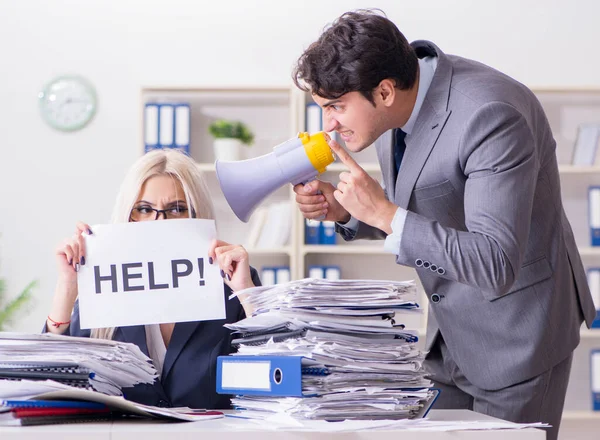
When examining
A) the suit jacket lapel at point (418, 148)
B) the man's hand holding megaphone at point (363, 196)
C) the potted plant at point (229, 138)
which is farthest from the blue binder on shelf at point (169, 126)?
the man's hand holding megaphone at point (363, 196)

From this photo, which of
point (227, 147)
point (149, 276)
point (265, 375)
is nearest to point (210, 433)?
point (265, 375)

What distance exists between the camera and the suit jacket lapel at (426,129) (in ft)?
5.56

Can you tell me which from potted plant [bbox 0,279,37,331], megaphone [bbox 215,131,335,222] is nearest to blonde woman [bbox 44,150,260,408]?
megaphone [bbox 215,131,335,222]

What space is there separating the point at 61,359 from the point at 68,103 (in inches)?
146

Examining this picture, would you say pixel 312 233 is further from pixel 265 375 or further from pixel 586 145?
pixel 265 375

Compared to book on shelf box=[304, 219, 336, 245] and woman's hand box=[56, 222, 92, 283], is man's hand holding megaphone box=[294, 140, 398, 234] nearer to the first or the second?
woman's hand box=[56, 222, 92, 283]

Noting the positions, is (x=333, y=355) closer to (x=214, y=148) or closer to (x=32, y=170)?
(x=214, y=148)

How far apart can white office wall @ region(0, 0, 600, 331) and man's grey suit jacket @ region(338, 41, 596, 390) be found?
2902 mm

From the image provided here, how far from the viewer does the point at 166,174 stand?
80.0 inches

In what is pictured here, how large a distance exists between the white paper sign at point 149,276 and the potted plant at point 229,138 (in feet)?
8.89

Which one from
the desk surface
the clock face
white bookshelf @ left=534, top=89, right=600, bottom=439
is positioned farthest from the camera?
the clock face

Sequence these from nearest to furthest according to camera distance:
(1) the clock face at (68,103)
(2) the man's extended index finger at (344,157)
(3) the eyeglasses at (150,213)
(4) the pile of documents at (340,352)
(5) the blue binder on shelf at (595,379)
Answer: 1. (4) the pile of documents at (340,352)
2. (2) the man's extended index finger at (344,157)
3. (3) the eyeglasses at (150,213)
4. (5) the blue binder on shelf at (595,379)
5. (1) the clock face at (68,103)

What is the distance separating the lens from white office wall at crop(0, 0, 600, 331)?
4.64 m

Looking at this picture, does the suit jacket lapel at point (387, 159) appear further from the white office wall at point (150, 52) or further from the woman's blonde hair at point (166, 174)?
the white office wall at point (150, 52)
